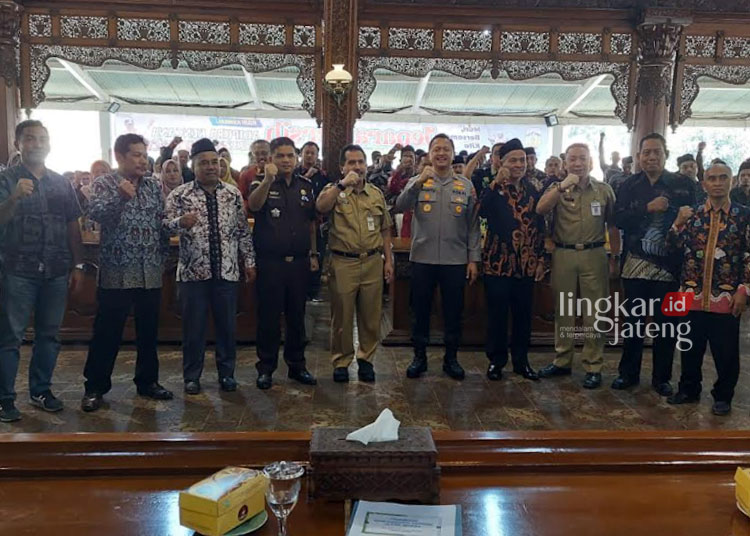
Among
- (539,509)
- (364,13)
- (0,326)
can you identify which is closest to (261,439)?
(539,509)

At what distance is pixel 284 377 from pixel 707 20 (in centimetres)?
558

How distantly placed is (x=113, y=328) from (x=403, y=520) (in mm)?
2634

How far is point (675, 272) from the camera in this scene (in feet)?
11.8

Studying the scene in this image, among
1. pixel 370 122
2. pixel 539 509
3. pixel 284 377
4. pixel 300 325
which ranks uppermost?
pixel 370 122

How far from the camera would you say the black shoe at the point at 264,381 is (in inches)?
148

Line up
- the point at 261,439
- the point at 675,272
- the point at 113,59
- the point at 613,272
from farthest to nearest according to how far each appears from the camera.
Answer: the point at 113,59 → the point at 613,272 → the point at 675,272 → the point at 261,439

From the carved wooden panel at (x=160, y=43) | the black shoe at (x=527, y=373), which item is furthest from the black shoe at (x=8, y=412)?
the carved wooden panel at (x=160, y=43)

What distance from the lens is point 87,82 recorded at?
33.8 feet

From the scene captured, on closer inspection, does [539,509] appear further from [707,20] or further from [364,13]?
[707,20]

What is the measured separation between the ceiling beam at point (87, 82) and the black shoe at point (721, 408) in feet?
30.9

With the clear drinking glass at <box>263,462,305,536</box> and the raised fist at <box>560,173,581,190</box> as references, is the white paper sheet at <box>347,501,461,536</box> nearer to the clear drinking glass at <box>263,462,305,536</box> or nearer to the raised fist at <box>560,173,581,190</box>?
the clear drinking glass at <box>263,462,305,536</box>

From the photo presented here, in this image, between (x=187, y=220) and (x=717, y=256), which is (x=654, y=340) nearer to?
(x=717, y=256)

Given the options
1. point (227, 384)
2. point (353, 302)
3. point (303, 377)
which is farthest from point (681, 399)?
point (227, 384)

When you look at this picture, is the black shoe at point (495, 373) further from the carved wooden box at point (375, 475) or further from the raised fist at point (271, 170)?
the carved wooden box at point (375, 475)
